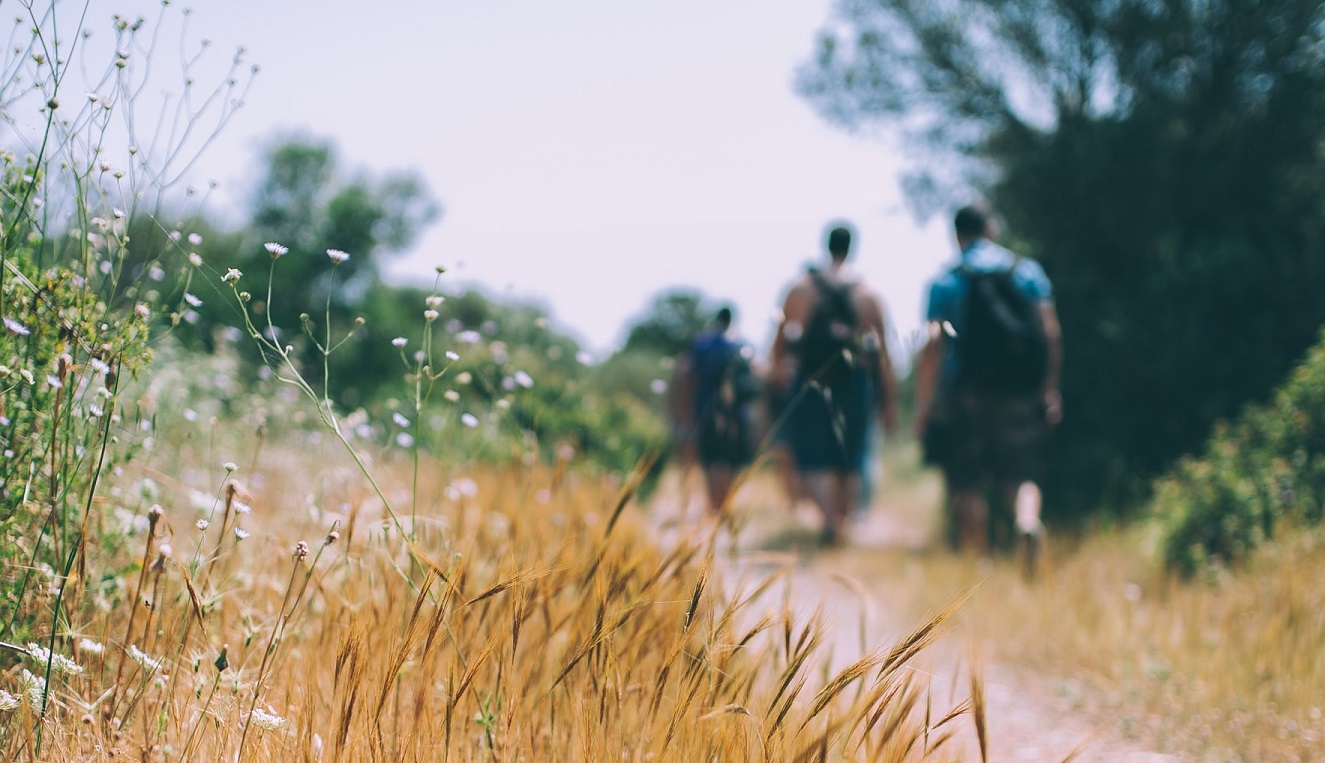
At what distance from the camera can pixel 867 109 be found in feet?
37.5

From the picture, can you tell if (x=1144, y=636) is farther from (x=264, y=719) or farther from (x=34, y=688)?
(x=34, y=688)

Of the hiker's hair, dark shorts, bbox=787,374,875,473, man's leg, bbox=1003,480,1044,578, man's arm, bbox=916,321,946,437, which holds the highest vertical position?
the hiker's hair

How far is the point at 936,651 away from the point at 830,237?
11.2 feet

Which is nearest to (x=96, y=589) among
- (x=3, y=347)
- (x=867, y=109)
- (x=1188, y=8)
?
(x=3, y=347)

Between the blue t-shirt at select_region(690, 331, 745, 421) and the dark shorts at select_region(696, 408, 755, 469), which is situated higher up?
the blue t-shirt at select_region(690, 331, 745, 421)

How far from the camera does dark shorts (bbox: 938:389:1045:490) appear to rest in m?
5.78

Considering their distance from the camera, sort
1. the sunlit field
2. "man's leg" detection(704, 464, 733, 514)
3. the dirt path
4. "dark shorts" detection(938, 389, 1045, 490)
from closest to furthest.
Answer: the dirt path, the sunlit field, "dark shorts" detection(938, 389, 1045, 490), "man's leg" detection(704, 464, 733, 514)

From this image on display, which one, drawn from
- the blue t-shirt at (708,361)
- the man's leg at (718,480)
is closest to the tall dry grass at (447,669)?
the man's leg at (718,480)

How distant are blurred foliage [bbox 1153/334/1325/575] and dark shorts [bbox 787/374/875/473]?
191 centimetres

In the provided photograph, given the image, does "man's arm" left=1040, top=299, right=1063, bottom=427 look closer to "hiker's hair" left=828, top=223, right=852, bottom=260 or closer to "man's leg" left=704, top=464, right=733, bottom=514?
"hiker's hair" left=828, top=223, right=852, bottom=260

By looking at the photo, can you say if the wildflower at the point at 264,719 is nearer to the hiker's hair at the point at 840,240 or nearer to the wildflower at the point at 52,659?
the wildflower at the point at 52,659

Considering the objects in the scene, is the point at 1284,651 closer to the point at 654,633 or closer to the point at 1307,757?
the point at 1307,757

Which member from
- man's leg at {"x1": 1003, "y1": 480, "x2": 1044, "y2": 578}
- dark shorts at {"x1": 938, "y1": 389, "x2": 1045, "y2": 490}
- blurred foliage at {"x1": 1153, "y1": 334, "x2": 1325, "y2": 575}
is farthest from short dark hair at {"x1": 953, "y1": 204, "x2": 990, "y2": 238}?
blurred foliage at {"x1": 1153, "y1": 334, "x2": 1325, "y2": 575}

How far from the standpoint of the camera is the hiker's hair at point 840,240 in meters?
6.31
